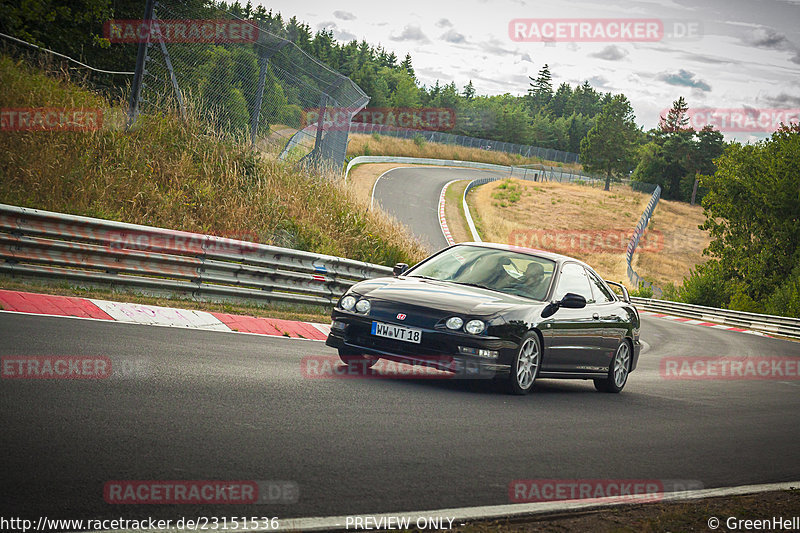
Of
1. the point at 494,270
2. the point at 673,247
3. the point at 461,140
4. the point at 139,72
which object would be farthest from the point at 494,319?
the point at 461,140

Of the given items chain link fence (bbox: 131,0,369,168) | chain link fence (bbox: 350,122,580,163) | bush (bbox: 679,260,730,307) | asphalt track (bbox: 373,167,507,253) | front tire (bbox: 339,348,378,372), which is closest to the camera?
front tire (bbox: 339,348,378,372)

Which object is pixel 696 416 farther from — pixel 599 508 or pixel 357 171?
pixel 357 171

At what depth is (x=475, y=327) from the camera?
8094 mm

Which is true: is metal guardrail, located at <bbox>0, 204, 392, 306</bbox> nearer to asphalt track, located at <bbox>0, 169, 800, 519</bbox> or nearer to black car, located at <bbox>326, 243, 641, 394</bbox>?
asphalt track, located at <bbox>0, 169, 800, 519</bbox>

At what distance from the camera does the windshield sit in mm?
9352

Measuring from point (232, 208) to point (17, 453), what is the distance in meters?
10.6

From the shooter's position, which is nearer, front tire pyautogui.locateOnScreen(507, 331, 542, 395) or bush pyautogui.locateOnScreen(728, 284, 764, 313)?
front tire pyautogui.locateOnScreen(507, 331, 542, 395)

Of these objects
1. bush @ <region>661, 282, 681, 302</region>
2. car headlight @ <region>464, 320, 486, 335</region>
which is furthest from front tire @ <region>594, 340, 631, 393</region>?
bush @ <region>661, 282, 681, 302</region>

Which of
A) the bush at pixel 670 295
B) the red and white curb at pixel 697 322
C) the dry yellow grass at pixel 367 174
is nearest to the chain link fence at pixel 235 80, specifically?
the red and white curb at pixel 697 322

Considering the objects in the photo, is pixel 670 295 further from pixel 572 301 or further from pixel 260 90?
pixel 572 301

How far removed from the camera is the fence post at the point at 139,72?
45.7ft

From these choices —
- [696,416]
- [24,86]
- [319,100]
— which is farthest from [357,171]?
[696,416]

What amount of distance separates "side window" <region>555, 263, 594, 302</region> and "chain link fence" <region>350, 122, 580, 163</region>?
5478 cm

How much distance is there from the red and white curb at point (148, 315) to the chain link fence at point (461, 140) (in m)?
53.2
